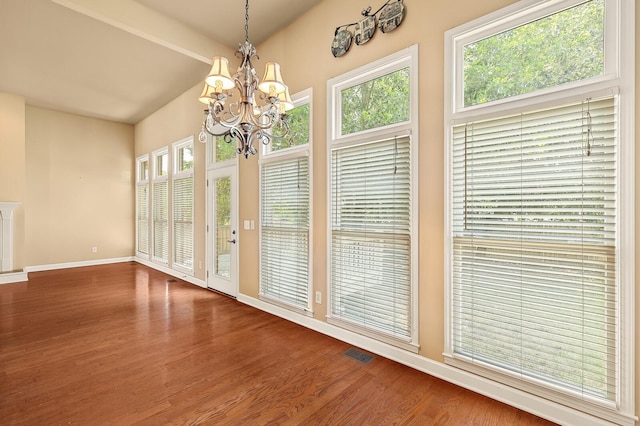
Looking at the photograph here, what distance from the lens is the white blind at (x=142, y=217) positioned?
7.51 metres

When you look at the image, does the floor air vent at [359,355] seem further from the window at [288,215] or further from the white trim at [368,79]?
the white trim at [368,79]

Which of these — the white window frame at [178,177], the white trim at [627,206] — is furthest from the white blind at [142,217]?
the white trim at [627,206]

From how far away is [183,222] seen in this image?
6.00 m

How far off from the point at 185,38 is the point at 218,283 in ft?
12.1

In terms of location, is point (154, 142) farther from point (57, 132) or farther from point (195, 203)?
point (195, 203)

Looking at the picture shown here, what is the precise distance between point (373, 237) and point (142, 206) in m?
7.06

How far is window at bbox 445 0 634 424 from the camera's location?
1.82 meters

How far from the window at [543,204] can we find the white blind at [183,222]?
4.95m

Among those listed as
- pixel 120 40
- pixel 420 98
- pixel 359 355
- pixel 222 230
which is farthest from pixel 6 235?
pixel 420 98

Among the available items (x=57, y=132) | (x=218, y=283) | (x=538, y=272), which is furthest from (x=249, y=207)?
(x=57, y=132)

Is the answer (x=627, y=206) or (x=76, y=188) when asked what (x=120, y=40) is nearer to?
(x=76, y=188)

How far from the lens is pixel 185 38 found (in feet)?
12.8

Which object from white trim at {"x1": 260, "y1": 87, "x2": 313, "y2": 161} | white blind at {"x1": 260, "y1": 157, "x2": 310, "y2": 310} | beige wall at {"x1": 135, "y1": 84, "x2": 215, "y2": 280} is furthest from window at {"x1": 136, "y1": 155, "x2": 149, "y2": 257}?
white trim at {"x1": 260, "y1": 87, "x2": 313, "y2": 161}

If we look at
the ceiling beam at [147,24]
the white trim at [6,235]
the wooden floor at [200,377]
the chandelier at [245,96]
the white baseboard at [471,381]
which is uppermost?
the ceiling beam at [147,24]
